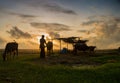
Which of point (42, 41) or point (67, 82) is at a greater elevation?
point (42, 41)

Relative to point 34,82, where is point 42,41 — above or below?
above

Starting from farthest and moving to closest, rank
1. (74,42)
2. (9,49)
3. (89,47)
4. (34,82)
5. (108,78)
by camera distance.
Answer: (74,42) < (89,47) < (9,49) < (108,78) < (34,82)

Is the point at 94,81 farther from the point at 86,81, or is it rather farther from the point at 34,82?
the point at 34,82

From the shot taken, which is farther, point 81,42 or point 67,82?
point 81,42

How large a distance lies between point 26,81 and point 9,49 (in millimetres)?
23188

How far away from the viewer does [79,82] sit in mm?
14602

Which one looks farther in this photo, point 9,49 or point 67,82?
point 9,49

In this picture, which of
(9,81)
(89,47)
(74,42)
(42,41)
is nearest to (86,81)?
(9,81)

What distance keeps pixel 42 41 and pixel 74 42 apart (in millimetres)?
20433

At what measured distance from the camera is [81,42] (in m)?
57.2

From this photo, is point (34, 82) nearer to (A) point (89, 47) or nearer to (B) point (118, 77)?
(B) point (118, 77)

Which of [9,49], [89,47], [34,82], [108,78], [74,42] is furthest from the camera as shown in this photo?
[74,42]

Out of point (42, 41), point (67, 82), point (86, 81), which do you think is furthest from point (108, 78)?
point (42, 41)

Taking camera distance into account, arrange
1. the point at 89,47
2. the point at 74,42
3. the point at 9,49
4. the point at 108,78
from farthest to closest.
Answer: the point at 74,42, the point at 89,47, the point at 9,49, the point at 108,78
